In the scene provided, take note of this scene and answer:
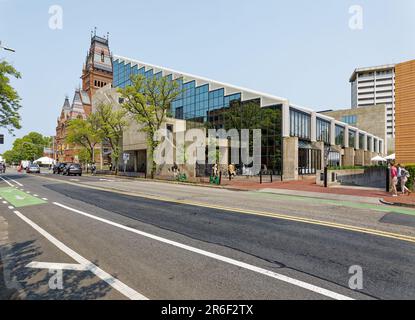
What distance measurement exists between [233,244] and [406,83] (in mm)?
19862

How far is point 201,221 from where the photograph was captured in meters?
7.41

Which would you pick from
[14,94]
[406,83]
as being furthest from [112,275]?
[14,94]

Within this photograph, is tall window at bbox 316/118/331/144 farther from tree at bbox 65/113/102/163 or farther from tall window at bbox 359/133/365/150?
tree at bbox 65/113/102/163

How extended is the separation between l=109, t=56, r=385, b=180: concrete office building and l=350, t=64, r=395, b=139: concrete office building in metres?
96.2

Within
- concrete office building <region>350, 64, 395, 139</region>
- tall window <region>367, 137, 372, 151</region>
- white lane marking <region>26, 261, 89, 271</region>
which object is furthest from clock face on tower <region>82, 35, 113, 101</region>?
concrete office building <region>350, 64, 395, 139</region>

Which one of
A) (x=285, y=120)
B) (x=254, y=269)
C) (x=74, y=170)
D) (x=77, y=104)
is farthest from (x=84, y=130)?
(x=77, y=104)

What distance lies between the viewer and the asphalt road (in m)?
3.38

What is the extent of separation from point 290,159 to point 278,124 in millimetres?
4747

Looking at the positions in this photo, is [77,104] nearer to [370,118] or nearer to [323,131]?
[323,131]

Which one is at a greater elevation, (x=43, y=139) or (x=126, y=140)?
(x=43, y=139)

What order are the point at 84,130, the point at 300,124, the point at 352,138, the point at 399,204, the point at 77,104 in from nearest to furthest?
the point at 399,204, the point at 300,124, the point at 84,130, the point at 352,138, the point at 77,104

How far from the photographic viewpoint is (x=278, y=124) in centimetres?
2973

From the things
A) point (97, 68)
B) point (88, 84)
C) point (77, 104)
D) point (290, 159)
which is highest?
point (97, 68)

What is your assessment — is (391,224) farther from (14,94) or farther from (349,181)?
(14,94)
